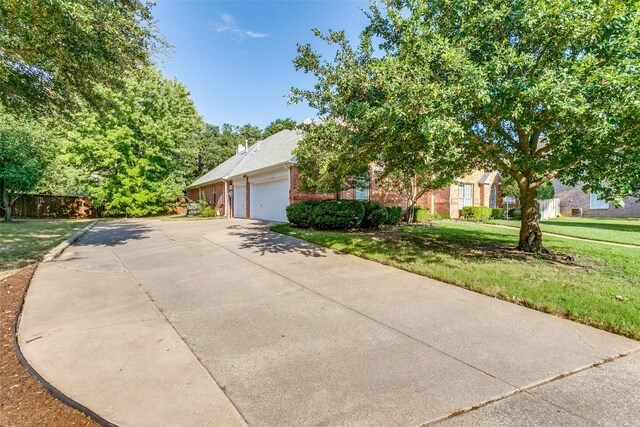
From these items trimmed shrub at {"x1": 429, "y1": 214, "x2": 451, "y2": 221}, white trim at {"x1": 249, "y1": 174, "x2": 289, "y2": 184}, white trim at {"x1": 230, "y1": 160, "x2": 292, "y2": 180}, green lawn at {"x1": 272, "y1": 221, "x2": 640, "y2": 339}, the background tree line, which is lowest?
green lawn at {"x1": 272, "y1": 221, "x2": 640, "y2": 339}

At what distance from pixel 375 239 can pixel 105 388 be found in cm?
856

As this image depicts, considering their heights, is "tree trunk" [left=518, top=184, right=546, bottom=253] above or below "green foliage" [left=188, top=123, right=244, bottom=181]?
below

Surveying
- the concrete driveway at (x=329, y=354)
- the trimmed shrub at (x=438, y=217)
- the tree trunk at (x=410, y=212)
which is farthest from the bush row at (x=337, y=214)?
the trimmed shrub at (x=438, y=217)

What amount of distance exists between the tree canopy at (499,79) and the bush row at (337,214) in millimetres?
4878

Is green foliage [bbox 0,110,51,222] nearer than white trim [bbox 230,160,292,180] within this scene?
No

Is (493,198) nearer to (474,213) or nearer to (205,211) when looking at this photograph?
(474,213)

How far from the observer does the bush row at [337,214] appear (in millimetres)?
12641

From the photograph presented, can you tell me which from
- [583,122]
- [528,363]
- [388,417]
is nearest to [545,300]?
[528,363]

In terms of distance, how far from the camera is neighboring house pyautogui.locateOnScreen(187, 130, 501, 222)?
1670cm

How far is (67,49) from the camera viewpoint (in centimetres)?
689

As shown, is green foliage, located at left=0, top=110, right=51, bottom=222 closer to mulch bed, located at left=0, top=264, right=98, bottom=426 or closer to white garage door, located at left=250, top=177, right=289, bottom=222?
white garage door, located at left=250, top=177, right=289, bottom=222

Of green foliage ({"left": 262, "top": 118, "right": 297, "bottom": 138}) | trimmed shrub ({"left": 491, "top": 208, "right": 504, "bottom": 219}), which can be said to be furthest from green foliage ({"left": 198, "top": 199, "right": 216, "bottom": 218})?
green foliage ({"left": 262, "top": 118, "right": 297, "bottom": 138})

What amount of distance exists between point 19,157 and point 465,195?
27.6 metres

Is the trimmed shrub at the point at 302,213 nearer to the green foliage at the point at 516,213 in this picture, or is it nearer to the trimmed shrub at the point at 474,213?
the trimmed shrub at the point at 474,213
